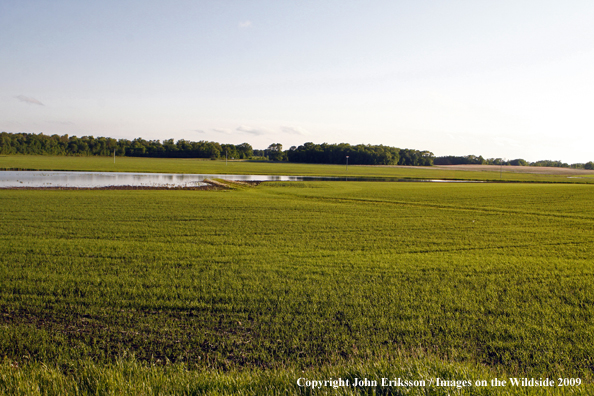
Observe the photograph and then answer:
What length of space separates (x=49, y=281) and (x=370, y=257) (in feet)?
26.7

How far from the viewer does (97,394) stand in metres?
3.51

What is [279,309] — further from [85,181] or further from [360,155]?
[360,155]

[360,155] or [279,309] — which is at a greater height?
[360,155]

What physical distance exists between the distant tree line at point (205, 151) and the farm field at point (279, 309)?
475 feet

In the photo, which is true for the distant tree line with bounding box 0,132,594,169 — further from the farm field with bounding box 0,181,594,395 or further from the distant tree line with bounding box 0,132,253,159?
the farm field with bounding box 0,181,594,395

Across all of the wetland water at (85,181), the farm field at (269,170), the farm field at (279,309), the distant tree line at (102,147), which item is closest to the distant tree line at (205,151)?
the distant tree line at (102,147)

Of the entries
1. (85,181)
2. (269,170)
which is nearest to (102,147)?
(269,170)

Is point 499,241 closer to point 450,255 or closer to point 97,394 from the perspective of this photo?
point 450,255

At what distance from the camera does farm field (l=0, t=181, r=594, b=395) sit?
436cm

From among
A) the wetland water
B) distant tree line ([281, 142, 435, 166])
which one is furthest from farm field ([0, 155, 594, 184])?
distant tree line ([281, 142, 435, 166])

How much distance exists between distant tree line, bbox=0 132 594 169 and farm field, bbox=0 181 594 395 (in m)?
145

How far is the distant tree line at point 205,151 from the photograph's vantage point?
510 feet

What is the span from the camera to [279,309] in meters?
6.73

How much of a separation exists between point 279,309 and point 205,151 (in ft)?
556
